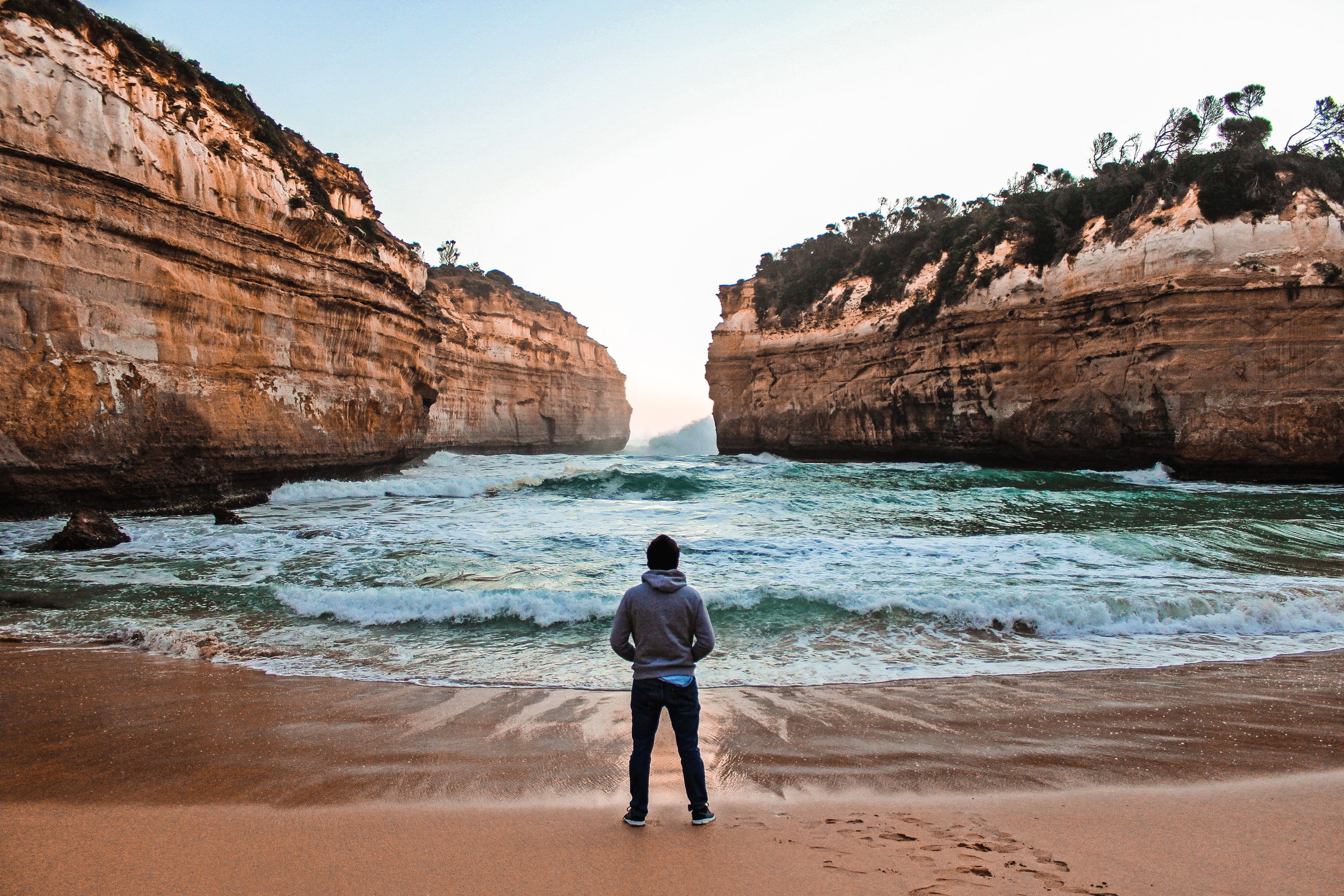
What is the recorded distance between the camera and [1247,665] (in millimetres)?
5105

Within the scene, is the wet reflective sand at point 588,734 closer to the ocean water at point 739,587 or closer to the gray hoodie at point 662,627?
the ocean water at point 739,587

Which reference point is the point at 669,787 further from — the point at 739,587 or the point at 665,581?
the point at 739,587

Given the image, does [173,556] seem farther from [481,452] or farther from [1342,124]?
[481,452]

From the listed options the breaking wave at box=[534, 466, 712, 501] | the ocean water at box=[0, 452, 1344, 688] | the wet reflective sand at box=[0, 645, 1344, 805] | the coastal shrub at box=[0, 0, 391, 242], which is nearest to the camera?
the wet reflective sand at box=[0, 645, 1344, 805]

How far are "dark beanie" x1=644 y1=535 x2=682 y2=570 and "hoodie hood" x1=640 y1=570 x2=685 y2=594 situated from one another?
0.03 m

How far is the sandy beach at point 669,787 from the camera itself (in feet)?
7.81

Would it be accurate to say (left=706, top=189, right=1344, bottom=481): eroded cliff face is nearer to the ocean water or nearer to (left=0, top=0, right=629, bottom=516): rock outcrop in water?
the ocean water

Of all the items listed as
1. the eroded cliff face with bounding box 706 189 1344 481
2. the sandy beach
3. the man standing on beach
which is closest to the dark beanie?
the man standing on beach

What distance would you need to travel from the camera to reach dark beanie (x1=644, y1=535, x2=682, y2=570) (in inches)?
119

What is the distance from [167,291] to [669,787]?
13.7m

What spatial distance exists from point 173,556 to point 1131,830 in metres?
10.3

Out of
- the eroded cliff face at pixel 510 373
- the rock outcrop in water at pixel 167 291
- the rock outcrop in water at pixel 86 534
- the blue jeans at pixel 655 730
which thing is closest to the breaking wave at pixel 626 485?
the rock outcrop in water at pixel 167 291

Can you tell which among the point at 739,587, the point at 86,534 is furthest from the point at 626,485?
the point at 86,534

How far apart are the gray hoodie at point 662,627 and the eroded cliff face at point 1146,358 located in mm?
19018
